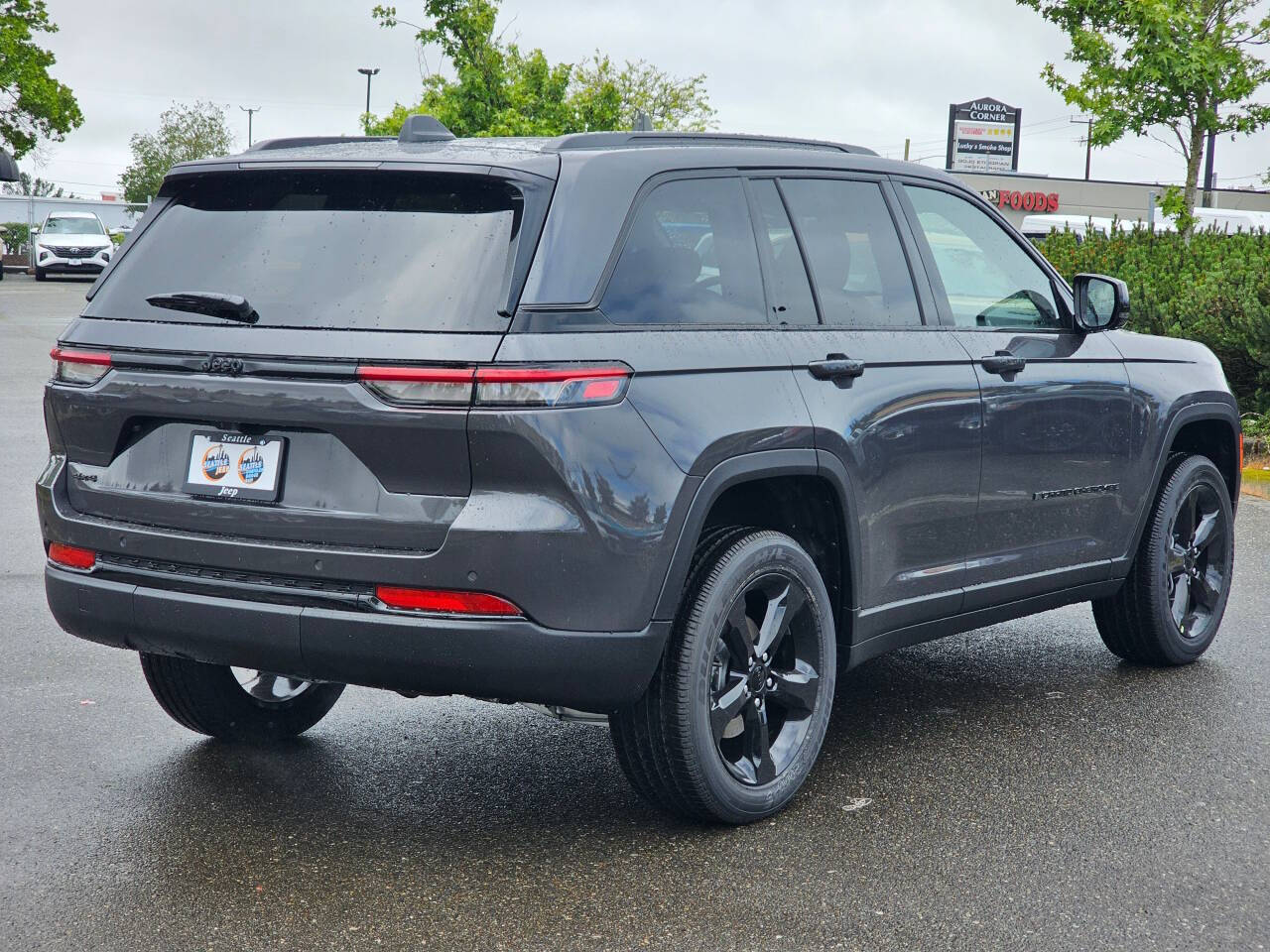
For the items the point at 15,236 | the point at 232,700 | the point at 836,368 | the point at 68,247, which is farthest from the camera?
the point at 15,236

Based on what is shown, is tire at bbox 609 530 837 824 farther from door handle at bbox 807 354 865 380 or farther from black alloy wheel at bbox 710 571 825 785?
door handle at bbox 807 354 865 380

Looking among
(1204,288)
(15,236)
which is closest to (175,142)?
(15,236)

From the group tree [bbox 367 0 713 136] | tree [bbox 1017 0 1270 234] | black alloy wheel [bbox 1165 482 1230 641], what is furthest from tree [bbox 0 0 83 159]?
black alloy wheel [bbox 1165 482 1230 641]

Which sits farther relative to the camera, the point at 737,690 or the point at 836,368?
the point at 836,368

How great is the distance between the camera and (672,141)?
4.37 metres

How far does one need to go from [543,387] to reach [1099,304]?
271cm

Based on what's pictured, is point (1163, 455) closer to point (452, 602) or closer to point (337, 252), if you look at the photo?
point (452, 602)

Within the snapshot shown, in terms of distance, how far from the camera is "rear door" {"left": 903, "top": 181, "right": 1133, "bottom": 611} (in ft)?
16.4

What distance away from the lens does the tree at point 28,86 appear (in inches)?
1827

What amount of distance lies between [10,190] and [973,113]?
45507 mm

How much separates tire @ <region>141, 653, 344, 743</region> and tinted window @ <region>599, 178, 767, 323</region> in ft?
5.75

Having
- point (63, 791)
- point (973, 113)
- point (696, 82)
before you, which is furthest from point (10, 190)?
point (63, 791)

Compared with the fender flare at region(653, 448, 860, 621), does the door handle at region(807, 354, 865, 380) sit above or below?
above

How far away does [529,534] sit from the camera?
3.58m
